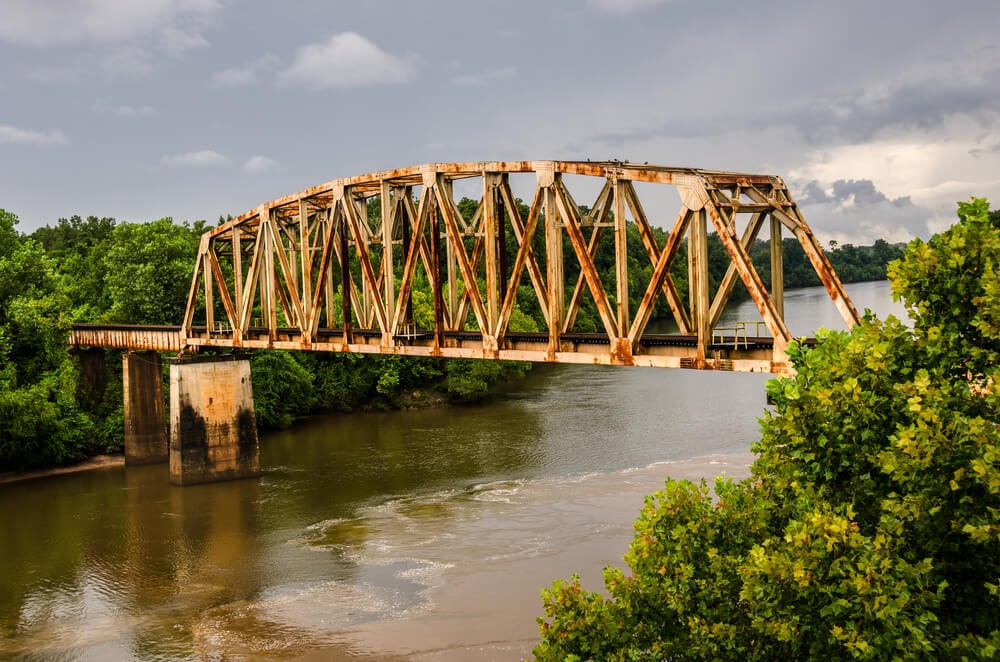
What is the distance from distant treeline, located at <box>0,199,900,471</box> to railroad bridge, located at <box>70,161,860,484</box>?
2976mm

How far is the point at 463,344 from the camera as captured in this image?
32188mm

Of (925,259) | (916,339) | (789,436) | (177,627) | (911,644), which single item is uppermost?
(925,259)

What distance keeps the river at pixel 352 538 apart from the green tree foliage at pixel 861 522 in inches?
366

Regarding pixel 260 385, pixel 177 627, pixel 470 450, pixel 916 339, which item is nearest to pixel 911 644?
pixel 916 339

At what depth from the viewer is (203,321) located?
197 ft

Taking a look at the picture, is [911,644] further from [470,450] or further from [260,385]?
[260,385]

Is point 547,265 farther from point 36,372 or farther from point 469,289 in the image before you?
point 36,372

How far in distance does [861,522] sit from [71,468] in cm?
4460

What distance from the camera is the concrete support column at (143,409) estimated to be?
1935 inches

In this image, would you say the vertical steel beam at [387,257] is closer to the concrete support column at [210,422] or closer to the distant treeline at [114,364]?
the concrete support column at [210,422]

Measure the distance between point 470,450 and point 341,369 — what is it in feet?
67.0

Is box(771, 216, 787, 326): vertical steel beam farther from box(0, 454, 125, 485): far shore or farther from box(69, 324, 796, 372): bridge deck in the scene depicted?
box(0, 454, 125, 485): far shore

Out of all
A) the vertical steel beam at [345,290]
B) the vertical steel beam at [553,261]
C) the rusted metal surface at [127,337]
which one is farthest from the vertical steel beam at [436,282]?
the rusted metal surface at [127,337]

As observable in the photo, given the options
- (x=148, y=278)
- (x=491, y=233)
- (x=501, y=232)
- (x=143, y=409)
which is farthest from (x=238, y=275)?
(x=491, y=233)
